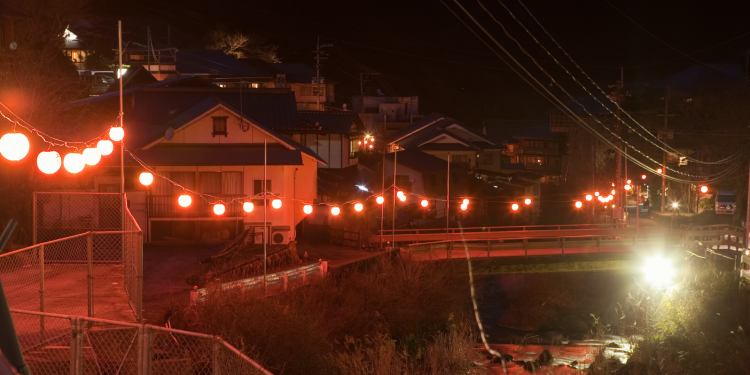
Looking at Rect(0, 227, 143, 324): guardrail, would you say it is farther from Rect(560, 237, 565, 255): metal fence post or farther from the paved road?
Rect(560, 237, 565, 255): metal fence post

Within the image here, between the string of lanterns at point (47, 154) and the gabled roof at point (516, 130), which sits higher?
the gabled roof at point (516, 130)

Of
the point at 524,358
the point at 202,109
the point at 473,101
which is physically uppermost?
the point at 473,101

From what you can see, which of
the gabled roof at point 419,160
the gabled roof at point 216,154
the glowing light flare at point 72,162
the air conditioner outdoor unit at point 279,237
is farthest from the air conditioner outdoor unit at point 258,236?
the gabled roof at point 419,160

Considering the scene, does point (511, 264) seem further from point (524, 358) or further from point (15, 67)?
point (15, 67)

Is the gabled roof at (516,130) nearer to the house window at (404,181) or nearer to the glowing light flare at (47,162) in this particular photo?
the house window at (404,181)

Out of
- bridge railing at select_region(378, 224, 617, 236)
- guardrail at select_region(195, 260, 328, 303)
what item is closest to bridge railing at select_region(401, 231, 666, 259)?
bridge railing at select_region(378, 224, 617, 236)

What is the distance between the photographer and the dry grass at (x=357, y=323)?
47.4ft

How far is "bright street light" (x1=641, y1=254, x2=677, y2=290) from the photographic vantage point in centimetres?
2797

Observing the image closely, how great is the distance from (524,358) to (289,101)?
19260 mm

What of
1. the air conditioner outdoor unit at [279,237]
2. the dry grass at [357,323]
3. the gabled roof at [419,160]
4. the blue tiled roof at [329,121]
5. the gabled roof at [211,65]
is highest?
the gabled roof at [211,65]

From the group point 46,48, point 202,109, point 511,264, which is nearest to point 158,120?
point 202,109

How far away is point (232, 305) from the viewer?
593 inches

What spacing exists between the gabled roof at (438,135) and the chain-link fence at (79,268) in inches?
989

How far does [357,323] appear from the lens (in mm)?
20188
